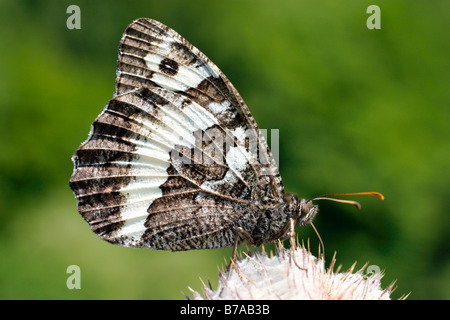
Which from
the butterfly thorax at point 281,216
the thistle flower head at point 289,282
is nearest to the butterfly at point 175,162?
the butterfly thorax at point 281,216

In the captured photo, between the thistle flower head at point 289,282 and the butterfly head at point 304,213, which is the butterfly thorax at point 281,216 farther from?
the thistle flower head at point 289,282

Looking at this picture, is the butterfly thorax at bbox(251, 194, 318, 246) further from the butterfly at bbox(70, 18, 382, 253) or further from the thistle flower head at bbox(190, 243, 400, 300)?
the thistle flower head at bbox(190, 243, 400, 300)

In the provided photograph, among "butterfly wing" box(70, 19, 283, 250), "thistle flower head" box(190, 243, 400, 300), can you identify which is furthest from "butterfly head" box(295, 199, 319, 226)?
"thistle flower head" box(190, 243, 400, 300)

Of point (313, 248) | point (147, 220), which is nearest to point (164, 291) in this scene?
point (313, 248)

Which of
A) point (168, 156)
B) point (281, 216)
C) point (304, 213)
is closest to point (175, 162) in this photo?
point (168, 156)

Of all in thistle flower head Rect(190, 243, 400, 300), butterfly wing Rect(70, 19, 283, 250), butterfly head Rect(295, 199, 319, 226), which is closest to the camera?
→ thistle flower head Rect(190, 243, 400, 300)

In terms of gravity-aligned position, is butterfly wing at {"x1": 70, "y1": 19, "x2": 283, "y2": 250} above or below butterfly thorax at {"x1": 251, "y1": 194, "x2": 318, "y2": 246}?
above

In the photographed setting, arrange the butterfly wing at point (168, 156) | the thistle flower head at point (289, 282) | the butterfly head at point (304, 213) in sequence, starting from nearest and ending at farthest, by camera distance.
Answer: the thistle flower head at point (289, 282), the butterfly head at point (304, 213), the butterfly wing at point (168, 156)

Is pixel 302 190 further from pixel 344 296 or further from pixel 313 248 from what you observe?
pixel 344 296
